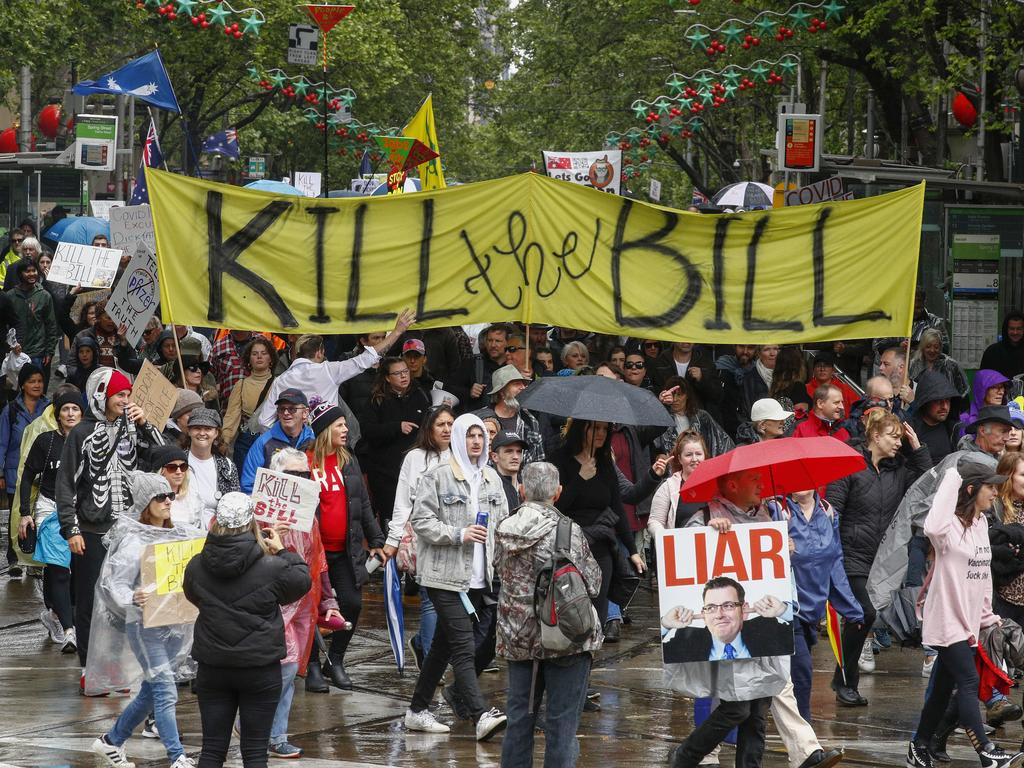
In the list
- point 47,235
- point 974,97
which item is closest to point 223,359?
point 47,235

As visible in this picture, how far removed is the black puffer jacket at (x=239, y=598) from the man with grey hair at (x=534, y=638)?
922mm

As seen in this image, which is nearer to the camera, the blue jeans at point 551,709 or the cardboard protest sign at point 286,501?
the blue jeans at point 551,709

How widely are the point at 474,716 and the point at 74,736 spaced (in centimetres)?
204

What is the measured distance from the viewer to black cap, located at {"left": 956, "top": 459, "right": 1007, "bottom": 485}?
811 centimetres

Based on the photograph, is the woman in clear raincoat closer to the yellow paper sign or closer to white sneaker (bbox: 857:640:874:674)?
the yellow paper sign

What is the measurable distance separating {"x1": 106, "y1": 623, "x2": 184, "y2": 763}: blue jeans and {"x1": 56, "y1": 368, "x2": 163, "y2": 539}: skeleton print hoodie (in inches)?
60.9

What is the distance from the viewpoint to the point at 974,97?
27.3 meters

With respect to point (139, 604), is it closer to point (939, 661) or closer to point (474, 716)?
point (474, 716)

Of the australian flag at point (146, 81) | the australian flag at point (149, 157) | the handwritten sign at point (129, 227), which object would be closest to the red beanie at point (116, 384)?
the handwritten sign at point (129, 227)

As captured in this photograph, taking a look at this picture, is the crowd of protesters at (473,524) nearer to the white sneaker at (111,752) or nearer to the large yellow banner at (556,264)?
the white sneaker at (111,752)

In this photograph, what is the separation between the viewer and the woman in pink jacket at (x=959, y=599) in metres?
8.08

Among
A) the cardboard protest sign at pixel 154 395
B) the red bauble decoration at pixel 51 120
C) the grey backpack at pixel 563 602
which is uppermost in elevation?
the red bauble decoration at pixel 51 120

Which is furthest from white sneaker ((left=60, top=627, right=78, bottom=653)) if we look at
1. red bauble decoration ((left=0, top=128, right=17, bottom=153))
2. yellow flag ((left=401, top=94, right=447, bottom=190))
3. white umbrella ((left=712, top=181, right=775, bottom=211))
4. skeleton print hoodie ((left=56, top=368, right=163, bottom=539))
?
red bauble decoration ((left=0, top=128, right=17, bottom=153))

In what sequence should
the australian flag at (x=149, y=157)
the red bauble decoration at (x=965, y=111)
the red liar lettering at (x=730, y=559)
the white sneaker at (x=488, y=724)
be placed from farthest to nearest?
the red bauble decoration at (x=965, y=111)
the australian flag at (x=149, y=157)
the white sneaker at (x=488, y=724)
the red liar lettering at (x=730, y=559)
